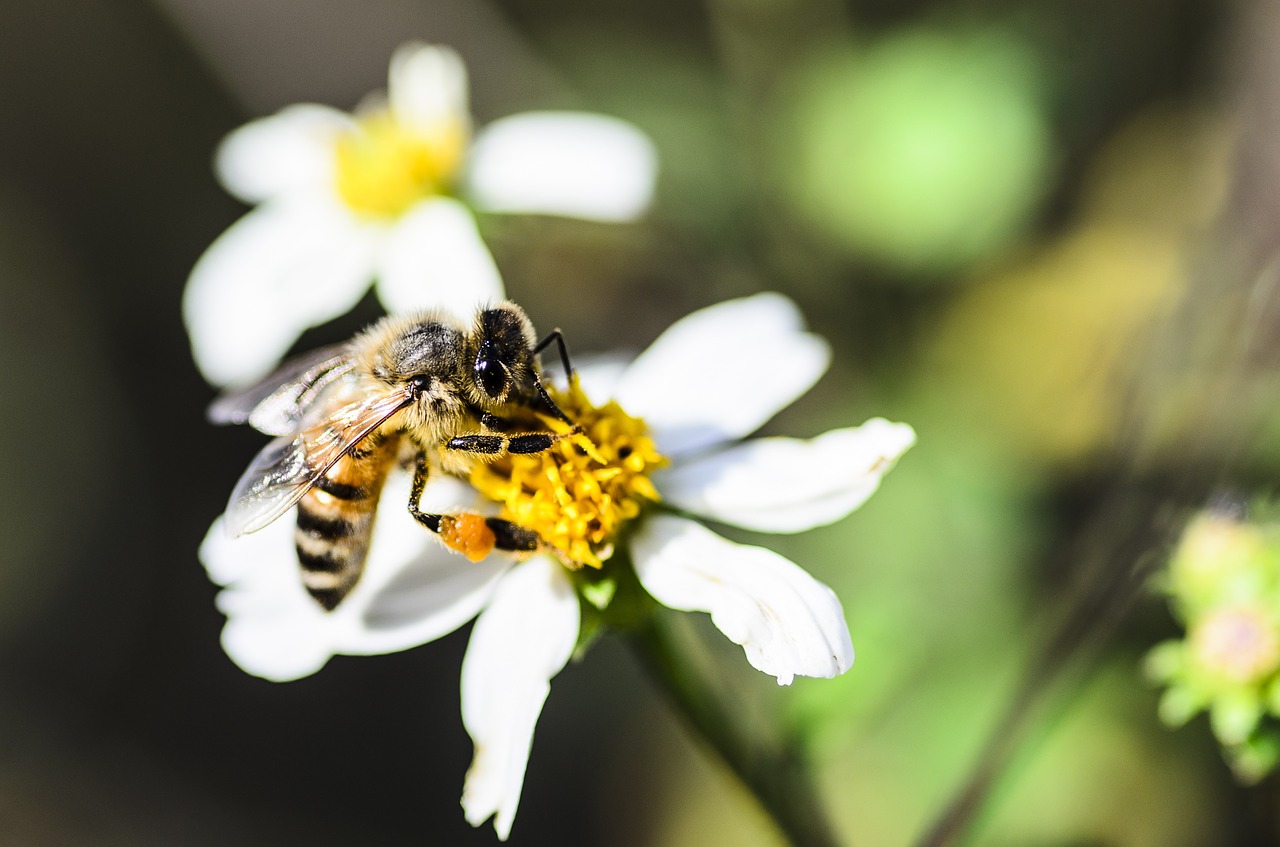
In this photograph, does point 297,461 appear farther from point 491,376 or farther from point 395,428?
point 491,376

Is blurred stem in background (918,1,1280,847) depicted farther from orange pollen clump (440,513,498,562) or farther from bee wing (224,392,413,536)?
bee wing (224,392,413,536)

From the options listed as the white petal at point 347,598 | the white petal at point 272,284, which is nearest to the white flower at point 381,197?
the white petal at point 272,284

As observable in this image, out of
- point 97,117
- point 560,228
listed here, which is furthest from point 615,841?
point 97,117

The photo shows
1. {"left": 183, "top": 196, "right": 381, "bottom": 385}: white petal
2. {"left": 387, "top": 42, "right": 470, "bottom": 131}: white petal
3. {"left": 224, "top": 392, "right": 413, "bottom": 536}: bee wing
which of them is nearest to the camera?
{"left": 224, "top": 392, "right": 413, "bottom": 536}: bee wing

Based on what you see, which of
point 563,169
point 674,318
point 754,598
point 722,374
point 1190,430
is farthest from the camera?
point 674,318

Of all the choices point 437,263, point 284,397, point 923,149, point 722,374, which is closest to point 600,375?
point 722,374

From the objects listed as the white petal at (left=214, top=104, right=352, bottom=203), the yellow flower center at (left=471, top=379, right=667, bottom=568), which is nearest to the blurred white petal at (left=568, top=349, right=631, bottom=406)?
the yellow flower center at (left=471, top=379, right=667, bottom=568)
